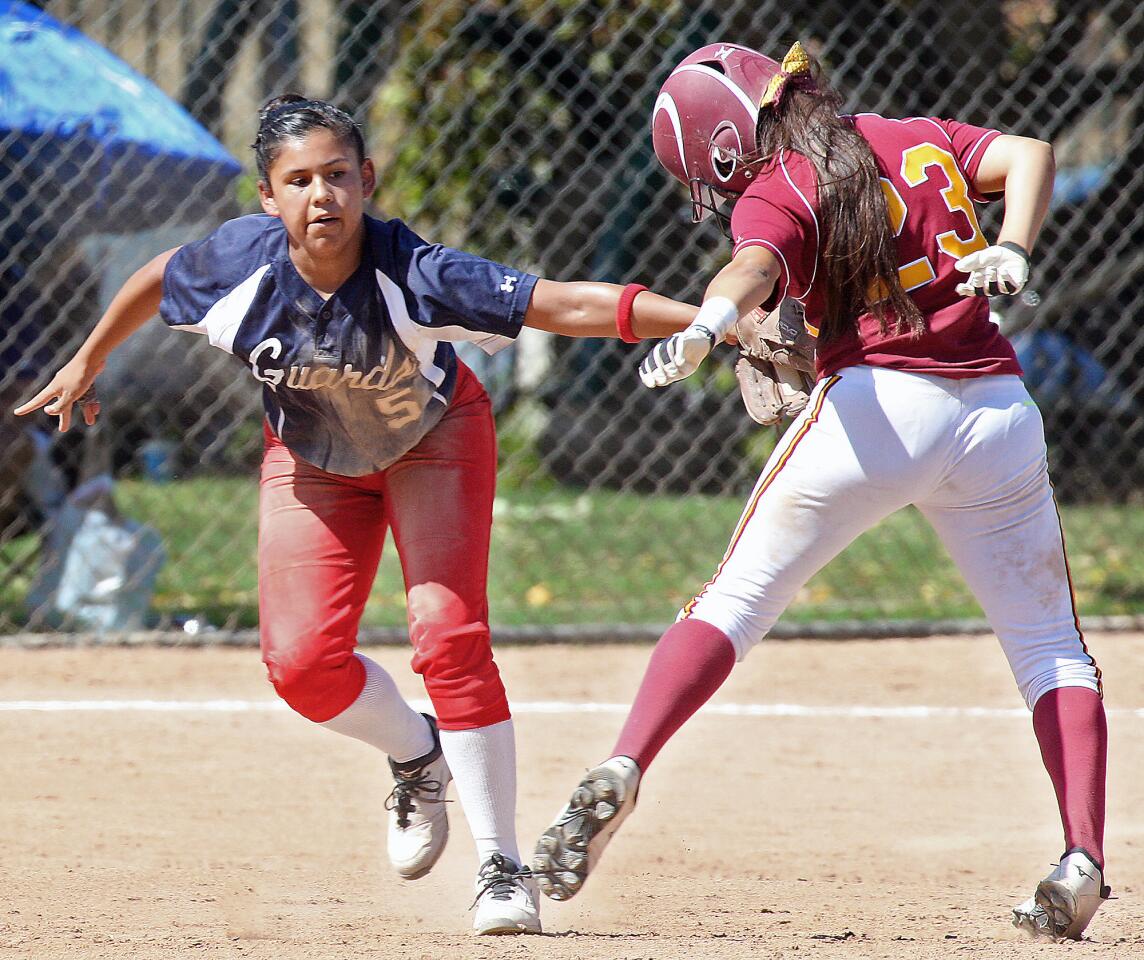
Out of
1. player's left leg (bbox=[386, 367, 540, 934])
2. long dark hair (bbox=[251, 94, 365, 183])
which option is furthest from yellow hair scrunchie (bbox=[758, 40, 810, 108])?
player's left leg (bbox=[386, 367, 540, 934])

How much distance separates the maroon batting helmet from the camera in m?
3.00

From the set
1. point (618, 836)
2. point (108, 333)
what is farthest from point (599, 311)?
point (618, 836)

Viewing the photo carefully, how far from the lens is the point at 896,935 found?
3053 mm

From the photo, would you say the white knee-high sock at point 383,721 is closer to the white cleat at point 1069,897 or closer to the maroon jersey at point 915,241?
the maroon jersey at point 915,241

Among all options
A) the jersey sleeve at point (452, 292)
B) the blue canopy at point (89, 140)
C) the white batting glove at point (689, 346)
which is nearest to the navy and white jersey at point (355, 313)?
the jersey sleeve at point (452, 292)

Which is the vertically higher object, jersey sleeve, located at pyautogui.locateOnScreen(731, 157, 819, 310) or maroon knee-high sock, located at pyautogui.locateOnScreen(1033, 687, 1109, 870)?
jersey sleeve, located at pyautogui.locateOnScreen(731, 157, 819, 310)

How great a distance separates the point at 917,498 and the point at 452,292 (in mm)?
1007

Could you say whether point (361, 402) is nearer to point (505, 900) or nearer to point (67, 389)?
point (67, 389)

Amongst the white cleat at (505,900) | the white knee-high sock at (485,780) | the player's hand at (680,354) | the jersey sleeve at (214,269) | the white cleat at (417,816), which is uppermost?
the player's hand at (680,354)

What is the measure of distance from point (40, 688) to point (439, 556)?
3.03 metres

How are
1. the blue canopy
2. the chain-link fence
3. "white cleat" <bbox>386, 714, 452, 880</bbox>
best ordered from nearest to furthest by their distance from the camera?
1. "white cleat" <bbox>386, 714, 452, 880</bbox>
2. the blue canopy
3. the chain-link fence

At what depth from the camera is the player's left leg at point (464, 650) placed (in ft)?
9.98

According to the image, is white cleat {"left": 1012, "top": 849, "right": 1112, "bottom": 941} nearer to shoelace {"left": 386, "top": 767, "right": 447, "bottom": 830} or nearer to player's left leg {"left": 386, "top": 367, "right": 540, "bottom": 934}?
player's left leg {"left": 386, "top": 367, "right": 540, "bottom": 934}

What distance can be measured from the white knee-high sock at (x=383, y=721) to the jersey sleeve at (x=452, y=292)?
81 cm
